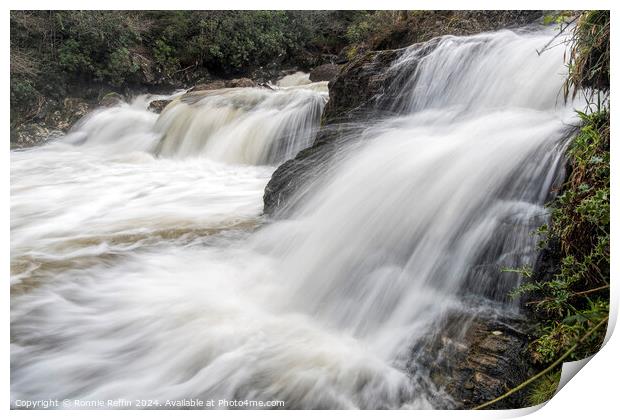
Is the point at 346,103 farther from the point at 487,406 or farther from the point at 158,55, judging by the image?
the point at 487,406

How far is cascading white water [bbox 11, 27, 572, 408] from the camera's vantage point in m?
1.77

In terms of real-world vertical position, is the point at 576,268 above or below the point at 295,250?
above

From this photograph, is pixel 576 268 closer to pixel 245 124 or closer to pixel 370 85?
pixel 370 85

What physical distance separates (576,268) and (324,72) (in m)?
1.72

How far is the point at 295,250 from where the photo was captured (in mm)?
2301

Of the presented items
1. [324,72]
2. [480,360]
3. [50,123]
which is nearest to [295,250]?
[480,360]

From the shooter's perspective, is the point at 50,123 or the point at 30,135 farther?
the point at 50,123

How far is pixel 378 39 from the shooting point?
2.65 m

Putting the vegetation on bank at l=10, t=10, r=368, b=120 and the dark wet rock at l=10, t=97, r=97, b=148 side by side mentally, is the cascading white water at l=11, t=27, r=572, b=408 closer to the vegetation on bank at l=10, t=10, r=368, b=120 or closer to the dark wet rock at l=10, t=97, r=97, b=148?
the dark wet rock at l=10, t=97, r=97, b=148

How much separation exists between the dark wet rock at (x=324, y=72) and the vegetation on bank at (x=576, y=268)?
1.39 metres

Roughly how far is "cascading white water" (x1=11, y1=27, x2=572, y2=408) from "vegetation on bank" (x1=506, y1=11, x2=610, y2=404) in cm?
9

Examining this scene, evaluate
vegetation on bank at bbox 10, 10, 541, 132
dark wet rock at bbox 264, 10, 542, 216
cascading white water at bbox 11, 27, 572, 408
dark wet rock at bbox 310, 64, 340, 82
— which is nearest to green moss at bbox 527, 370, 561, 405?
cascading white water at bbox 11, 27, 572, 408

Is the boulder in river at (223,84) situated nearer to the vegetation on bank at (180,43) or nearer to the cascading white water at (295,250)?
the vegetation on bank at (180,43)

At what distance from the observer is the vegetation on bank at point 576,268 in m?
1.67
